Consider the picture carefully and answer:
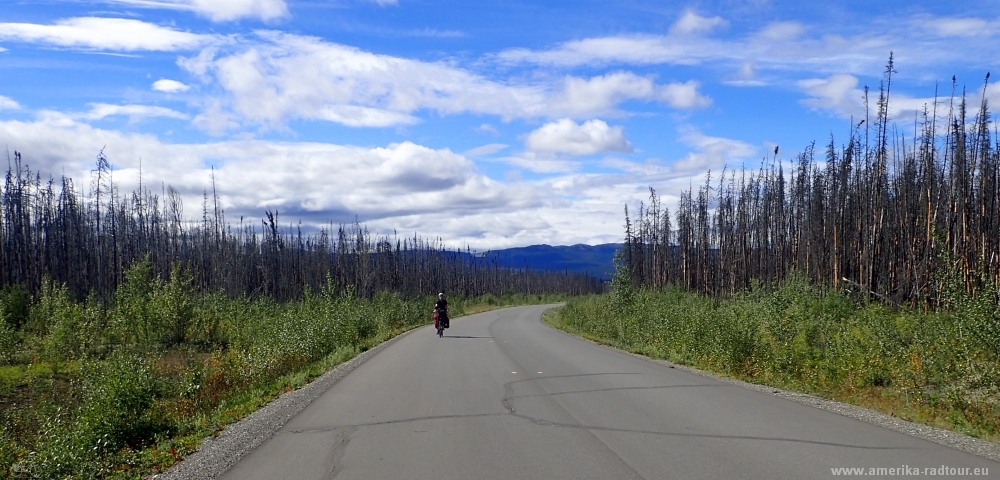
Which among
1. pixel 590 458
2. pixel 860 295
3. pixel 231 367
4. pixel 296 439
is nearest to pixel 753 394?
pixel 590 458

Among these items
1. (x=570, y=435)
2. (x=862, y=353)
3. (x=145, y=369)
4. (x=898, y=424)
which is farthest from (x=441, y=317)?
Result: (x=898, y=424)

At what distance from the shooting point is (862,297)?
99.7ft

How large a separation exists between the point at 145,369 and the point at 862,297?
2870cm

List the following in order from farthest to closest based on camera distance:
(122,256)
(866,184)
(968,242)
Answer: (122,256)
(866,184)
(968,242)

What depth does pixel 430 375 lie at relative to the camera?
14.5 m

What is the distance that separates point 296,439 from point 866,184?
111 ft

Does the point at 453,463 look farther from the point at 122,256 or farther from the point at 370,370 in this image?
the point at 122,256

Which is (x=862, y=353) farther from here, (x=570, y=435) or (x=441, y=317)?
(x=441, y=317)

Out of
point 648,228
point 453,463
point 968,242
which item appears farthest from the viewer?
point 648,228

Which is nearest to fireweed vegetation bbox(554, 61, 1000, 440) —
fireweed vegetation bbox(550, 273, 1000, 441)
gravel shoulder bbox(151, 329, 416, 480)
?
fireweed vegetation bbox(550, 273, 1000, 441)

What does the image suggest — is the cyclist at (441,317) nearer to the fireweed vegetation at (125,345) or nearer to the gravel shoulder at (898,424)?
the fireweed vegetation at (125,345)

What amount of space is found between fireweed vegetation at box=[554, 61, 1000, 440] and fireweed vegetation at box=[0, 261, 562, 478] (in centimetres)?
1006

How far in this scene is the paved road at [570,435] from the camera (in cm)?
675

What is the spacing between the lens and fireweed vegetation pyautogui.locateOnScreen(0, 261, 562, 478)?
29.3ft
